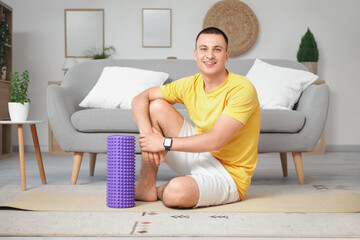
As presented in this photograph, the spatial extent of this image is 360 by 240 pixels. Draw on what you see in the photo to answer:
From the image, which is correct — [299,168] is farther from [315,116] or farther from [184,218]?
[184,218]

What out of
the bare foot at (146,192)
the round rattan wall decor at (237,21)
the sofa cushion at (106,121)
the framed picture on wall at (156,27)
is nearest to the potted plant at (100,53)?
the framed picture on wall at (156,27)

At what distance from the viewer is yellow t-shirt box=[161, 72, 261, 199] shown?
5.91 feet

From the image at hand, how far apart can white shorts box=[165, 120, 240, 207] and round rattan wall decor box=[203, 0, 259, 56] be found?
324 cm

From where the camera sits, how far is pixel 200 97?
1912 mm

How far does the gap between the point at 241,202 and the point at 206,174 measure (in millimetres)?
244

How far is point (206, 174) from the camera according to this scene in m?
1.87

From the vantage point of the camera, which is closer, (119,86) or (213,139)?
(213,139)

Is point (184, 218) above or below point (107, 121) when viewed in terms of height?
below

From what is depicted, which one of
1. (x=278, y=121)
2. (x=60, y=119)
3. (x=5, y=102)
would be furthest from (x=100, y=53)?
(x=278, y=121)

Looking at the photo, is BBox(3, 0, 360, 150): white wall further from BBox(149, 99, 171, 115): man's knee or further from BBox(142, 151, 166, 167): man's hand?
BBox(142, 151, 166, 167): man's hand

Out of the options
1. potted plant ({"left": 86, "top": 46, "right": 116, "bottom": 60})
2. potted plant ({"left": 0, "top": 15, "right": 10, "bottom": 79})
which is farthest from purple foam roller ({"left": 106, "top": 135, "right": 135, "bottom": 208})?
potted plant ({"left": 86, "top": 46, "right": 116, "bottom": 60})

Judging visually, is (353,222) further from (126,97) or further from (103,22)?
(103,22)

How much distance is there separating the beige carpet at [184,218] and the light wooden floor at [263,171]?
0.59 metres

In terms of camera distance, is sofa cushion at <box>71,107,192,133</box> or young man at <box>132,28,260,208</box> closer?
young man at <box>132,28,260,208</box>
